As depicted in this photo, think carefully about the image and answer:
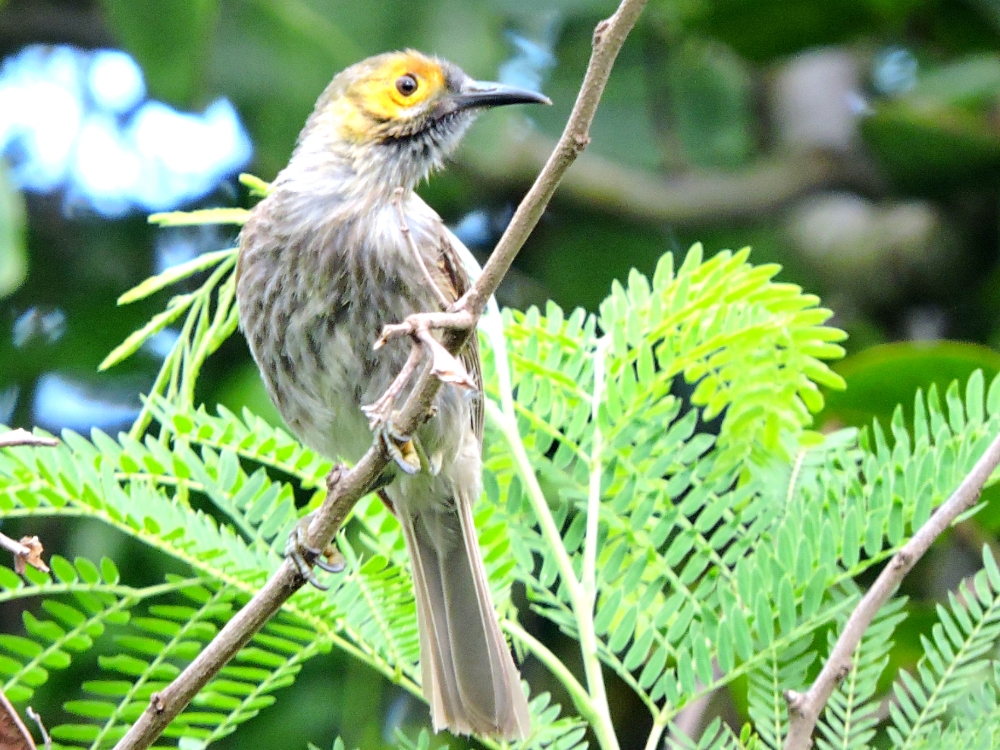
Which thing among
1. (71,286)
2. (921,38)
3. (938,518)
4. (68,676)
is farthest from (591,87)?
(921,38)

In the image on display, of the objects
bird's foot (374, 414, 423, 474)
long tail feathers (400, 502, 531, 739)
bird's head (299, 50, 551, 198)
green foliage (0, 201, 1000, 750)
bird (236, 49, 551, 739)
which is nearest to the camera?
bird's foot (374, 414, 423, 474)

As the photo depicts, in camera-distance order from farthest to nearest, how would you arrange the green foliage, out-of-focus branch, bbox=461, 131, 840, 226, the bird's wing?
out-of-focus branch, bbox=461, 131, 840, 226
the bird's wing
the green foliage

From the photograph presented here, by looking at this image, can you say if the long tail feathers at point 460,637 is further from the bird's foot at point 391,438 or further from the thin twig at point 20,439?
the thin twig at point 20,439

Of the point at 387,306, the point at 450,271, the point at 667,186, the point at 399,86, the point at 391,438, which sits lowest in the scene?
the point at 391,438

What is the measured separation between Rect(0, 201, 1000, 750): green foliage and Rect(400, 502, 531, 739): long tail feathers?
0.06 metres

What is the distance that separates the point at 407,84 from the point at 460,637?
117 centimetres

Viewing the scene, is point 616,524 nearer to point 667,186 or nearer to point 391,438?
point 391,438

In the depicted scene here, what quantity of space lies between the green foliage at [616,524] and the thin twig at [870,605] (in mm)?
117

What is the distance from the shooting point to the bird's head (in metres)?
2.79

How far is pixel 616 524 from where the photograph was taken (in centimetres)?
209

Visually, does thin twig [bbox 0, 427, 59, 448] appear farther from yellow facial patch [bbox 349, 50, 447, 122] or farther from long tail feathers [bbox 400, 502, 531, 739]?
yellow facial patch [bbox 349, 50, 447, 122]

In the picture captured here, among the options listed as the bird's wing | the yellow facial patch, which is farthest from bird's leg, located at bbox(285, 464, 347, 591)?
the yellow facial patch

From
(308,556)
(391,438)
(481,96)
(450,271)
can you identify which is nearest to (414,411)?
(391,438)

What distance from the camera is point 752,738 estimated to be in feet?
6.07
